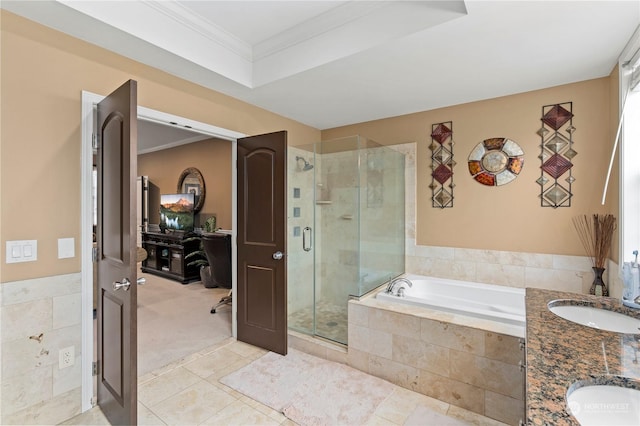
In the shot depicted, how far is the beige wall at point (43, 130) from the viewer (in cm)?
169

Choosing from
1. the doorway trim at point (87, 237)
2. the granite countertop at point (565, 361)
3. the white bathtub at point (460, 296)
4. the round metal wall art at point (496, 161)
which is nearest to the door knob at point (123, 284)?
the doorway trim at point (87, 237)

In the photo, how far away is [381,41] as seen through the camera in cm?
203

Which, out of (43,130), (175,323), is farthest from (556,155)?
(175,323)

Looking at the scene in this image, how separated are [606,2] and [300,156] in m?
2.61

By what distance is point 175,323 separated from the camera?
3443mm

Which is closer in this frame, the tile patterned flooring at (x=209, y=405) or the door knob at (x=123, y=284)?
the door knob at (x=123, y=284)

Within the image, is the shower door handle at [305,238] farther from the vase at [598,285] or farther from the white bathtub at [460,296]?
the vase at [598,285]

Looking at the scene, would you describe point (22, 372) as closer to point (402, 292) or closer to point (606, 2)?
point (402, 292)

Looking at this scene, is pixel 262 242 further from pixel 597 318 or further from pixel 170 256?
pixel 170 256

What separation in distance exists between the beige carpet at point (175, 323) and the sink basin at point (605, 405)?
110 inches

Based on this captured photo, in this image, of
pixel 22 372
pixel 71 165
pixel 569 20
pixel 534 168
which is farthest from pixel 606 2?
pixel 22 372

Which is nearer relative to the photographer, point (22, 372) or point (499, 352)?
point (22, 372)

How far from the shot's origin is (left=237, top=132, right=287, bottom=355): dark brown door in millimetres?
2707

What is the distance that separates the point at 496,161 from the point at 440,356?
6.70 feet
